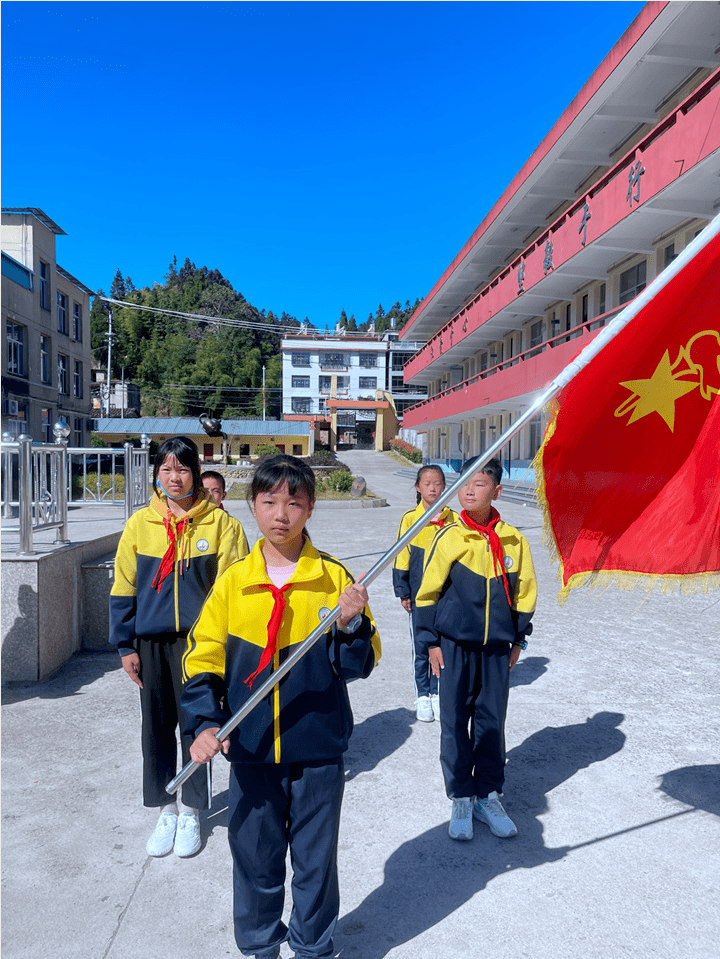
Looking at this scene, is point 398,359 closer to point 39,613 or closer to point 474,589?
point 39,613

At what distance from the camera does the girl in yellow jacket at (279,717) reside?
1.95m

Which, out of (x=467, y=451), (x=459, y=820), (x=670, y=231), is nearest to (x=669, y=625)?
(x=459, y=820)

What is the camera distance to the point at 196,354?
73.3 meters

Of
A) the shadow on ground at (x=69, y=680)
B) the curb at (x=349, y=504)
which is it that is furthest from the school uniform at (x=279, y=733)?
the curb at (x=349, y=504)

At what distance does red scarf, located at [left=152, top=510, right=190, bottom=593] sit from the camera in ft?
9.21

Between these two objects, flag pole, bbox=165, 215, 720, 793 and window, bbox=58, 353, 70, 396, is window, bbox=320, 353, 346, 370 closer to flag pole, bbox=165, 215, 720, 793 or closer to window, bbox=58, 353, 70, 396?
window, bbox=58, 353, 70, 396

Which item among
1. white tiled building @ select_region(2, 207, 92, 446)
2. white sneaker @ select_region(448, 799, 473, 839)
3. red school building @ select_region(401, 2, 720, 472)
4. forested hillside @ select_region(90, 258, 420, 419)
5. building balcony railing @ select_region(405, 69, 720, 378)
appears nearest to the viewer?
white sneaker @ select_region(448, 799, 473, 839)

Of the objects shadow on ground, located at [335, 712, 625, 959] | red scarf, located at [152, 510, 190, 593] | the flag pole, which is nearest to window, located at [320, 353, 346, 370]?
shadow on ground, located at [335, 712, 625, 959]

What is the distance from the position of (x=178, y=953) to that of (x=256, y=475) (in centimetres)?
158

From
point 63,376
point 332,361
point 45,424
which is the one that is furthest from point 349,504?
point 332,361

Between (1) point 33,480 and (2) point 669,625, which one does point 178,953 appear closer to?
(1) point 33,480

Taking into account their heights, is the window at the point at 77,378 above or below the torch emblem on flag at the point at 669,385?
above

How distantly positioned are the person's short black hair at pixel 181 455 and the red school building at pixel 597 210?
3.61 m

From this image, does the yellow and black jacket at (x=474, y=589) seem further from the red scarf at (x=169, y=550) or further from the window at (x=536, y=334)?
the window at (x=536, y=334)
